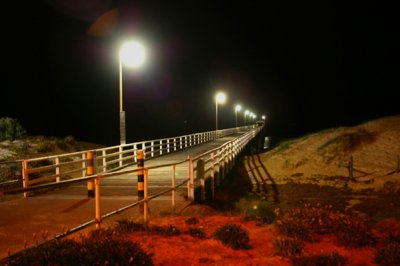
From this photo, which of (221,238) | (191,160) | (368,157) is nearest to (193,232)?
(221,238)

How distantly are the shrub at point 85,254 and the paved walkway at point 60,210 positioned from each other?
315mm

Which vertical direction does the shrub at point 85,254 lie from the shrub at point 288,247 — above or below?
above

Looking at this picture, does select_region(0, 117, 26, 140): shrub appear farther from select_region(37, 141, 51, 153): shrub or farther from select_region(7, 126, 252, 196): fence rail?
select_region(7, 126, 252, 196): fence rail

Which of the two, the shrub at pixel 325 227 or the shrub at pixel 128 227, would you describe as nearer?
the shrub at pixel 325 227

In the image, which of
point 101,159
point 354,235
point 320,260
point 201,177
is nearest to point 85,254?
point 320,260

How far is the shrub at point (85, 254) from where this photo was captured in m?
4.94

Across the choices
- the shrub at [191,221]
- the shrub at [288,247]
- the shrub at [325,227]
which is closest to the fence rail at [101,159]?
the shrub at [191,221]

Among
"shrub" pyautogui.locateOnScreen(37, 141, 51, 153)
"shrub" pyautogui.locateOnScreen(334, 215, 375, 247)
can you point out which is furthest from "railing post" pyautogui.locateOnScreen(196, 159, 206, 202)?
"shrub" pyautogui.locateOnScreen(37, 141, 51, 153)

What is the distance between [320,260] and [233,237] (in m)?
1.53

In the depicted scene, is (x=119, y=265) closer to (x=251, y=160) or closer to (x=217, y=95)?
(x=251, y=160)

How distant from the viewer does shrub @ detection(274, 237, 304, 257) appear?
610 cm

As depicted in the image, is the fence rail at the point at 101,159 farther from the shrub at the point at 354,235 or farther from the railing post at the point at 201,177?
the shrub at the point at 354,235

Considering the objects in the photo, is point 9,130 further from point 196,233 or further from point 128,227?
point 196,233

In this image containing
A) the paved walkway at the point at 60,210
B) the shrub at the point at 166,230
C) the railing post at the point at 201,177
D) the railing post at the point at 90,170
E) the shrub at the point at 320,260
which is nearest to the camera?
the shrub at the point at 320,260
